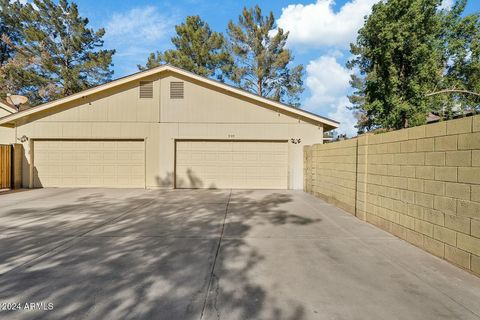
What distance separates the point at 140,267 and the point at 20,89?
84.7ft

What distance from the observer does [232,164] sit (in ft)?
36.2

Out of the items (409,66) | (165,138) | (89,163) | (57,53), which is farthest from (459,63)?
(57,53)

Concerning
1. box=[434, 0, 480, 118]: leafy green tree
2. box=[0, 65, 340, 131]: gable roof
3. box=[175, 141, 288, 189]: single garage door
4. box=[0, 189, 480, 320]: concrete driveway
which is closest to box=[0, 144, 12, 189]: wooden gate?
box=[0, 65, 340, 131]: gable roof

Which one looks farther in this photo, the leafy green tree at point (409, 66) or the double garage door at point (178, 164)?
the leafy green tree at point (409, 66)

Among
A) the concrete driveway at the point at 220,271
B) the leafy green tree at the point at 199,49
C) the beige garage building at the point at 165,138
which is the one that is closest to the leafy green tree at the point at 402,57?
the beige garage building at the point at 165,138

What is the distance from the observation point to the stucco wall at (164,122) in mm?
10938

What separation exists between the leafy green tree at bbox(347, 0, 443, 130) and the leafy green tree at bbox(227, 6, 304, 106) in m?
8.39

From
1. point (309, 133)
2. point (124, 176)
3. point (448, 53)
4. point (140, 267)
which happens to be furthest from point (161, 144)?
point (448, 53)

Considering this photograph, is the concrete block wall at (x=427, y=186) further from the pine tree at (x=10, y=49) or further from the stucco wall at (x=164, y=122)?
the pine tree at (x=10, y=49)

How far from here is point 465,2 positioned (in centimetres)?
1820

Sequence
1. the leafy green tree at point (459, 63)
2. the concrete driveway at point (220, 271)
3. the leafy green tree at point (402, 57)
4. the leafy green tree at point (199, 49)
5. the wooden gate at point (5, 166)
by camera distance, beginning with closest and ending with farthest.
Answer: the concrete driveway at point (220, 271), the wooden gate at point (5, 166), the leafy green tree at point (402, 57), the leafy green tree at point (459, 63), the leafy green tree at point (199, 49)

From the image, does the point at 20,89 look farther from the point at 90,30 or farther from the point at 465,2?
the point at 465,2

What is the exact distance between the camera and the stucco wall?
10.9 m

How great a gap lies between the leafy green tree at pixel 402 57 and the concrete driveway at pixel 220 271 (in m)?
12.2
